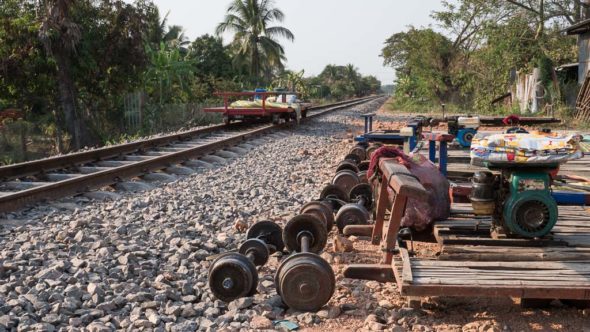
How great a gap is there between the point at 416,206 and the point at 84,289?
2.50 meters

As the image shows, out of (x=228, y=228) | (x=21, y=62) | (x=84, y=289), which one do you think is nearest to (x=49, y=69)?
(x=21, y=62)

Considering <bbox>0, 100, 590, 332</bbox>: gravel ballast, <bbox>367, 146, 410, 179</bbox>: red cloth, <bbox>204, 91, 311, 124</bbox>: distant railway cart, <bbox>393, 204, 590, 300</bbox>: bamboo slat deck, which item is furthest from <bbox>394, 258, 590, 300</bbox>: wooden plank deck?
<bbox>204, 91, 311, 124</bbox>: distant railway cart

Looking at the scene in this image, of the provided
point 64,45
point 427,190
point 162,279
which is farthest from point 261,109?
point 162,279

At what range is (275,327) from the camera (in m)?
3.28

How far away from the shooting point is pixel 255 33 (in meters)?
43.9

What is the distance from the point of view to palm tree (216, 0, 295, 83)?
43.3m

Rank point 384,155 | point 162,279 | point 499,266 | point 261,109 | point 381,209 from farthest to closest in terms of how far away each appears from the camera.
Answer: point 261,109, point 384,155, point 381,209, point 162,279, point 499,266

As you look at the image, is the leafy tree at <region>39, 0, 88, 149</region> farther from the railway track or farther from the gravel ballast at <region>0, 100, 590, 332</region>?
the gravel ballast at <region>0, 100, 590, 332</region>

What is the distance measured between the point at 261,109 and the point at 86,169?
31.0 ft

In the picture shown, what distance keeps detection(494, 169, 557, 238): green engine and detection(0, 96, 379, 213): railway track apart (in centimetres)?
489

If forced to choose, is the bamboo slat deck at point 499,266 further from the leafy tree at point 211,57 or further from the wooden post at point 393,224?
the leafy tree at point 211,57

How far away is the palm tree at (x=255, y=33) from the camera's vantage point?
4328 centimetres

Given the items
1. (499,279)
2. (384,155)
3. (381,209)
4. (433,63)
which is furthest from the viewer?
(433,63)

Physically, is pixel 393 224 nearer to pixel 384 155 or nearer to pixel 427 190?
pixel 427 190
